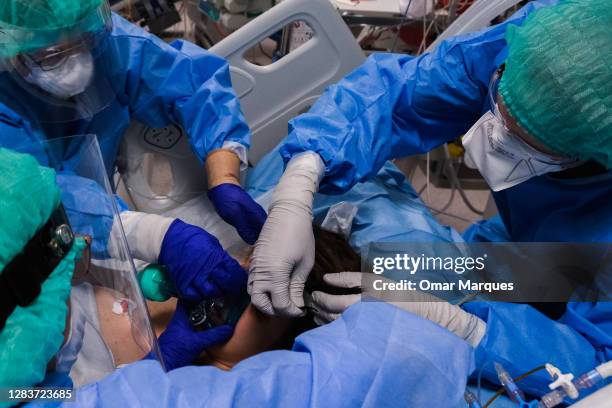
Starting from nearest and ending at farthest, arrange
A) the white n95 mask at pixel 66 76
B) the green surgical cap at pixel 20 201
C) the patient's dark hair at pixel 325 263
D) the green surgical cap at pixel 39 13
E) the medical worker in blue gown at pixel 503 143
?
the green surgical cap at pixel 20 201
the medical worker in blue gown at pixel 503 143
the green surgical cap at pixel 39 13
the white n95 mask at pixel 66 76
the patient's dark hair at pixel 325 263

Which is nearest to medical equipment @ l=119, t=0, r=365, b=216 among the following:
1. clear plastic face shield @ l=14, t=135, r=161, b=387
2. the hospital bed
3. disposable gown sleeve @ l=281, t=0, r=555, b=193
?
the hospital bed

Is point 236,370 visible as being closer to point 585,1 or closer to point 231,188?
point 231,188

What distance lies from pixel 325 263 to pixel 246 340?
28 cm

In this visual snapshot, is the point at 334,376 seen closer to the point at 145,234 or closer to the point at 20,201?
the point at 20,201

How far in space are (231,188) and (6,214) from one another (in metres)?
0.76

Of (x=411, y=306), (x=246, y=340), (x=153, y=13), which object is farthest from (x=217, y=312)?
(x=153, y=13)

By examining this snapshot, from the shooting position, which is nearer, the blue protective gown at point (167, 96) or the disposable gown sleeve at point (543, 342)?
the disposable gown sleeve at point (543, 342)

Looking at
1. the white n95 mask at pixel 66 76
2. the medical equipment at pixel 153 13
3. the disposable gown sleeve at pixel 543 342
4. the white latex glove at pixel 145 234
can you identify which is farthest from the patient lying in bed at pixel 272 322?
the medical equipment at pixel 153 13

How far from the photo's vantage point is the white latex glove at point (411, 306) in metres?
1.01

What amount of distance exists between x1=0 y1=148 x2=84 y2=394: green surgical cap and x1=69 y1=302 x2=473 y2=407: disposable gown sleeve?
0.25 ft

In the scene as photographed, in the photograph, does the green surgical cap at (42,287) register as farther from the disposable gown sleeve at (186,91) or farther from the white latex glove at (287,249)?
the disposable gown sleeve at (186,91)

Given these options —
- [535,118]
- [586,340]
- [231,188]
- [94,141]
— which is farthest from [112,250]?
[586,340]

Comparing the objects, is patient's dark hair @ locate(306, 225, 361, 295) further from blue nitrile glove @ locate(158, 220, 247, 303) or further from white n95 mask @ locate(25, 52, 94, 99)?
white n95 mask @ locate(25, 52, 94, 99)

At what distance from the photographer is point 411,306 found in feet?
3.40
